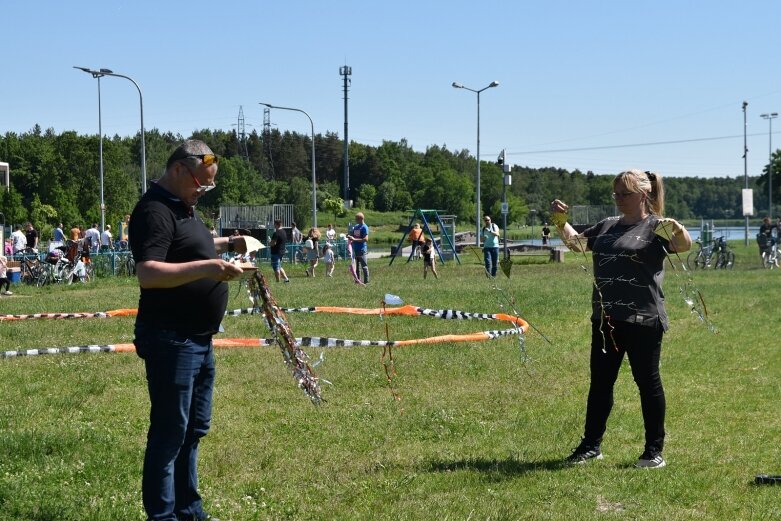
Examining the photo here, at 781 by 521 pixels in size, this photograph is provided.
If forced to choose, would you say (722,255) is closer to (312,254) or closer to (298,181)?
(312,254)

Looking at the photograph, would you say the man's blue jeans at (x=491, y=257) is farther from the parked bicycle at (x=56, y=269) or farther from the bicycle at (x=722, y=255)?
the parked bicycle at (x=56, y=269)

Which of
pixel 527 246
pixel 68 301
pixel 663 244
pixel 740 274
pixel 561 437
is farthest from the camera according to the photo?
pixel 527 246

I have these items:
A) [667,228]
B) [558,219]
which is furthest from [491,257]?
[667,228]

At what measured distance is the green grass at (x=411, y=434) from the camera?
18.0ft

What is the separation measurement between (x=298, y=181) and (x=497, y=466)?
275ft

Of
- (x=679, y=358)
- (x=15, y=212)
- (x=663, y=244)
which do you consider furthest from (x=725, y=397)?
(x=15, y=212)

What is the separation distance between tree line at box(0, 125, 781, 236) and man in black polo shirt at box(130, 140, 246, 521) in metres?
48.7

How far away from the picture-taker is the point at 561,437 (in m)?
7.19

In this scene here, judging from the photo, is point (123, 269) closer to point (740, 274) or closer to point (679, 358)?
point (740, 274)

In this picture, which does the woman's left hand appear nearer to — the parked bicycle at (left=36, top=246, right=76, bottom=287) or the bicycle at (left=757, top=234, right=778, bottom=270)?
the parked bicycle at (left=36, top=246, right=76, bottom=287)

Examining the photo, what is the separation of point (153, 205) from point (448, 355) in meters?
6.91

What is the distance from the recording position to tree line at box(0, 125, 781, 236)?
69.7 metres

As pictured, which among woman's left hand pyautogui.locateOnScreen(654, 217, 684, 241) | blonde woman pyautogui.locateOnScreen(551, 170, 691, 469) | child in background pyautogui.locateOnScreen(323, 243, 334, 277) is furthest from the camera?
child in background pyautogui.locateOnScreen(323, 243, 334, 277)

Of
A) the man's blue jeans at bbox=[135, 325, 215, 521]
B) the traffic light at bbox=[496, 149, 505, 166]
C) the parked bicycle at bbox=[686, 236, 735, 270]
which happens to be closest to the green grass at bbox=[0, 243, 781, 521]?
the man's blue jeans at bbox=[135, 325, 215, 521]
